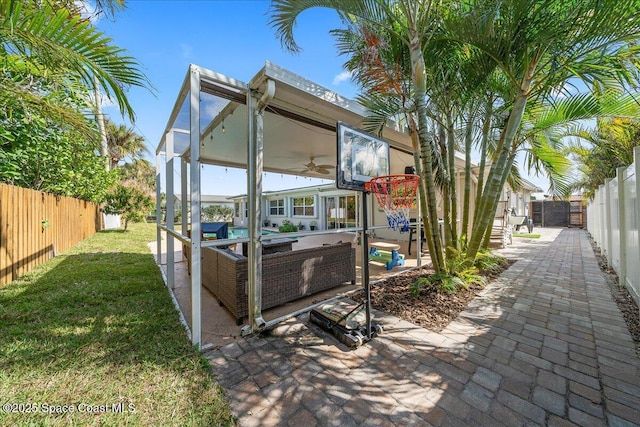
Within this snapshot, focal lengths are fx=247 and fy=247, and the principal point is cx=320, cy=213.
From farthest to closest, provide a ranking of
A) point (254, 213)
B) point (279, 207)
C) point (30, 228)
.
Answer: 1. point (279, 207)
2. point (30, 228)
3. point (254, 213)

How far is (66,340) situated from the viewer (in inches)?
99.0

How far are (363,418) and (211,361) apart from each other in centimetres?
146

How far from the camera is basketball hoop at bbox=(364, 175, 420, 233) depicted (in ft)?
9.17

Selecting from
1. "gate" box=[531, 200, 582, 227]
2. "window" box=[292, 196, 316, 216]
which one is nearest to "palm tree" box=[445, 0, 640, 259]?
"window" box=[292, 196, 316, 216]

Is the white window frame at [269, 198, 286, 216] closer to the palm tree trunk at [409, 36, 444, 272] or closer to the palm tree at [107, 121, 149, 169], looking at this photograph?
the palm tree at [107, 121, 149, 169]

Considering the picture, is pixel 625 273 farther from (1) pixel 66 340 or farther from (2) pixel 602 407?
(1) pixel 66 340

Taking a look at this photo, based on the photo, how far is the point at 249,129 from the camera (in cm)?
284

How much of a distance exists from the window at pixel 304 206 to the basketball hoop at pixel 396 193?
42.0 ft

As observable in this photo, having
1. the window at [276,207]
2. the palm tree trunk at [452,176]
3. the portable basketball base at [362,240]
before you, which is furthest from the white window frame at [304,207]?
the portable basketball base at [362,240]

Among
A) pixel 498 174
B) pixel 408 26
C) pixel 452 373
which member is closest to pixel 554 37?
pixel 408 26

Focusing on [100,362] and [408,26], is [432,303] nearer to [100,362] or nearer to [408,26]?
[100,362]

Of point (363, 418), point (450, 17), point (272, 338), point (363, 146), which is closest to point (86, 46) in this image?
point (363, 146)

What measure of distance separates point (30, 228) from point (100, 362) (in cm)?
524

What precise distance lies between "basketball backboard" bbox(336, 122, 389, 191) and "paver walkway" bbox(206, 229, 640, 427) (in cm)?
171
